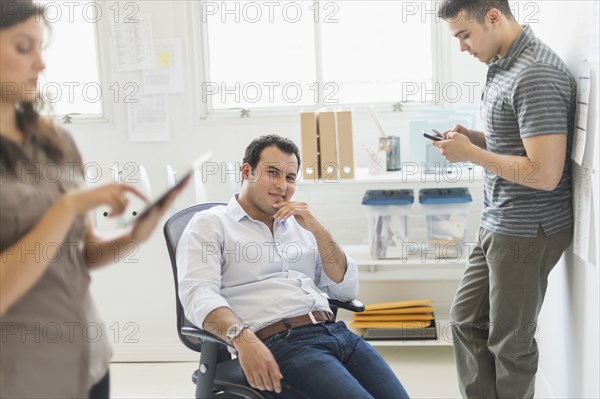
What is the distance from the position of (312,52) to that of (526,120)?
68.3 inches

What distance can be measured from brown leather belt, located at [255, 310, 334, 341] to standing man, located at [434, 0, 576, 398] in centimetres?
56

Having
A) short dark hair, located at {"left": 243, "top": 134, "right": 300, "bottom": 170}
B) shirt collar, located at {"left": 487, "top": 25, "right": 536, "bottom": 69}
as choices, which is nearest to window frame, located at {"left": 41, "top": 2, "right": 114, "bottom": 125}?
short dark hair, located at {"left": 243, "top": 134, "right": 300, "bottom": 170}

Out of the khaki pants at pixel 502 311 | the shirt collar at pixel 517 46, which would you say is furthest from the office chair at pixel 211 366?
the shirt collar at pixel 517 46

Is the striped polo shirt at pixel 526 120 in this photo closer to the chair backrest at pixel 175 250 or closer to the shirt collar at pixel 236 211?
the shirt collar at pixel 236 211

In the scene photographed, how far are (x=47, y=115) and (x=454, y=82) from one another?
2912 mm

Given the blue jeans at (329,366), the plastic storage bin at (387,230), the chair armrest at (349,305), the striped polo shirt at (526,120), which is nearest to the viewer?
the blue jeans at (329,366)

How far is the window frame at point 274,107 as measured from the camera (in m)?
3.70

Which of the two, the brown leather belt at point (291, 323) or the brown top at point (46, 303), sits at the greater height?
the brown top at point (46, 303)

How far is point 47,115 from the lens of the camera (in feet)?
3.43

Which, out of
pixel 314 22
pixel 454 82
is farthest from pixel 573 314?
pixel 314 22

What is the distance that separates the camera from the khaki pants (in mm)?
2391

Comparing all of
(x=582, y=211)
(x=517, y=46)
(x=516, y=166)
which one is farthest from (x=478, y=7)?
(x=582, y=211)

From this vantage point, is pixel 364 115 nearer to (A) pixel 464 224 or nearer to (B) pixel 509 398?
(A) pixel 464 224

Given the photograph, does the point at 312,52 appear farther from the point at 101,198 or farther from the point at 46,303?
the point at 101,198
